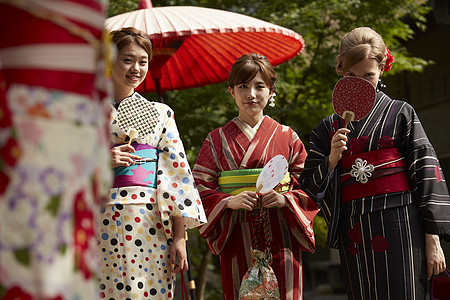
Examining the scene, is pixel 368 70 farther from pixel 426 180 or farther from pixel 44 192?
pixel 44 192

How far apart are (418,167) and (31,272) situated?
2454 millimetres

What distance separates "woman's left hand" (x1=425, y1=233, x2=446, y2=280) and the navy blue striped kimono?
30 mm

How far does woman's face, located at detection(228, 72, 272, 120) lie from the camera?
394 cm

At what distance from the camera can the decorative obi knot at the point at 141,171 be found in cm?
317

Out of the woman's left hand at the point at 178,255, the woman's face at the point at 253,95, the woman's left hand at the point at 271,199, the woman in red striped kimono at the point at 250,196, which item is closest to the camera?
the woman's left hand at the point at 178,255

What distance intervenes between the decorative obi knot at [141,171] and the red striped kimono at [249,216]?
2.16ft

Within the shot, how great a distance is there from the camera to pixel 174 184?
3.26 m

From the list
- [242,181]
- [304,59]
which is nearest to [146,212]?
[242,181]

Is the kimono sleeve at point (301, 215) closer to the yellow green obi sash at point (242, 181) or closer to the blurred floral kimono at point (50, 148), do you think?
the yellow green obi sash at point (242, 181)

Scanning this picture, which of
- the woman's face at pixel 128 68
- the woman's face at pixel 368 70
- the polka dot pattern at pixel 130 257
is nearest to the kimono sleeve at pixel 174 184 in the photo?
the polka dot pattern at pixel 130 257

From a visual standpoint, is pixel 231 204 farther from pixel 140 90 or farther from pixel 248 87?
pixel 140 90

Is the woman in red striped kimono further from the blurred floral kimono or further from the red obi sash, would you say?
the blurred floral kimono

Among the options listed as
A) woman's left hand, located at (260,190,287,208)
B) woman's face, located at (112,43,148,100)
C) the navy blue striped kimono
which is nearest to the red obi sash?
the navy blue striped kimono

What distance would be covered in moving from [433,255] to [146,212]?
154 centimetres
